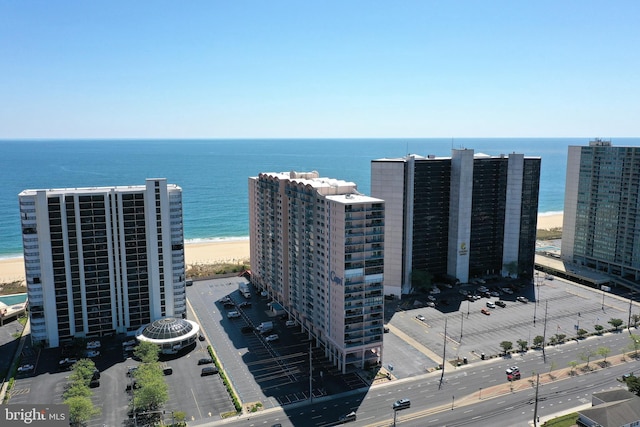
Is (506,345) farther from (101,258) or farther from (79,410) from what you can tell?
(101,258)

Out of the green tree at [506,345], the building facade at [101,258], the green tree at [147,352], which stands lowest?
the green tree at [506,345]

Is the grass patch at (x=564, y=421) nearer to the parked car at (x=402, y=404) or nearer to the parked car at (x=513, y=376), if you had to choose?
the parked car at (x=513, y=376)

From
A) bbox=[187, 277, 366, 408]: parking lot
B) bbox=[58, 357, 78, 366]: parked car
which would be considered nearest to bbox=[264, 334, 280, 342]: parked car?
bbox=[187, 277, 366, 408]: parking lot

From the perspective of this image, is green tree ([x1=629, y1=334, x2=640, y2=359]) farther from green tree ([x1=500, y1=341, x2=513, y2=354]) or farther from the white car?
the white car

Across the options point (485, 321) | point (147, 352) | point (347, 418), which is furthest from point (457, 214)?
point (147, 352)

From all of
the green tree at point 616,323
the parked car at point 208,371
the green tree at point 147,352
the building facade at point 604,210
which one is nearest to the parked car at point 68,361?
the green tree at point 147,352

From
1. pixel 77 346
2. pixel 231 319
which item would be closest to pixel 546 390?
pixel 231 319
